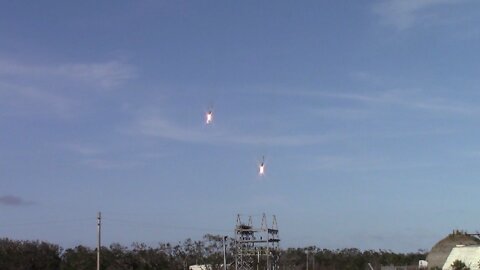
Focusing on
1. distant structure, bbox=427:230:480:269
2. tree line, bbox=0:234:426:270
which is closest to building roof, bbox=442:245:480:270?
distant structure, bbox=427:230:480:269

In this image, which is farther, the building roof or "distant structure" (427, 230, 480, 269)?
"distant structure" (427, 230, 480, 269)

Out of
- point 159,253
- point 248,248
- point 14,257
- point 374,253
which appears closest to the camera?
point 248,248

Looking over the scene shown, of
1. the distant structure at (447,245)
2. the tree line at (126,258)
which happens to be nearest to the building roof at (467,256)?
the distant structure at (447,245)

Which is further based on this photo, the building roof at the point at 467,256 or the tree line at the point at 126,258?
the tree line at the point at 126,258

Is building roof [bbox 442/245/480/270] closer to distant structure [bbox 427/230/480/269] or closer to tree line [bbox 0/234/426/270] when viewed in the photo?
distant structure [bbox 427/230/480/269]

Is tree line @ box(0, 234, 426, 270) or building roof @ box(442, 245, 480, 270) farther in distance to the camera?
tree line @ box(0, 234, 426, 270)

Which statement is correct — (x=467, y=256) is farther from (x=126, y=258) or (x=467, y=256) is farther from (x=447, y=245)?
(x=126, y=258)

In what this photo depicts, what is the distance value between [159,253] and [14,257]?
77.9 feet

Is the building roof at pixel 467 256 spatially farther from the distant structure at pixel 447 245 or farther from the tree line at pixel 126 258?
the tree line at pixel 126 258

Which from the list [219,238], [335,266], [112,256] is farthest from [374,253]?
[112,256]

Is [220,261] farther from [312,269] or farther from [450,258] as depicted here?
[450,258]

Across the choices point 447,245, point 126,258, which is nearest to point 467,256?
point 447,245

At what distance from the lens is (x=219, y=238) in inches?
4926

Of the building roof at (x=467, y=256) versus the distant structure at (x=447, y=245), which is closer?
the building roof at (x=467, y=256)
